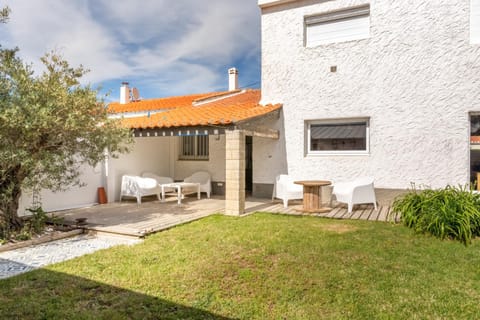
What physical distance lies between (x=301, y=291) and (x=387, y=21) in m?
14.1

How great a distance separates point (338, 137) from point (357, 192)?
139 inches

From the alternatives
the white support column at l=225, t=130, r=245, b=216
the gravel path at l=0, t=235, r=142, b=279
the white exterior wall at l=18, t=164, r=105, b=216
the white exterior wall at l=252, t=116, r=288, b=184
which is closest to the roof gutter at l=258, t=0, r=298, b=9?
the white exterior wall at l=252, t=116, r=288, b=184

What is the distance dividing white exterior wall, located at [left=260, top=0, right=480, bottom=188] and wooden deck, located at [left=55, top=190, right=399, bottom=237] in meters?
2.35

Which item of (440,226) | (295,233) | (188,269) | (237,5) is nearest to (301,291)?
(188,269)

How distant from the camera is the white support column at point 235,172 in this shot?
13.8m

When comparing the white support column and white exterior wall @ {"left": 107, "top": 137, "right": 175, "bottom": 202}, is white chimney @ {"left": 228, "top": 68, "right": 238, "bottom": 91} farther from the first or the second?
the white support column

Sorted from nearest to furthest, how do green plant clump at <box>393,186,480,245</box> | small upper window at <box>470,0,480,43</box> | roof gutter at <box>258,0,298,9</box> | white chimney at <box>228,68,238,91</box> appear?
green plant clump at <box>393,186,480,245</box>, small upper window at <box>470,0,480,43</box>, roof gutter at <box>258,0,298,9</box>, white chimney at <box>228,68,238,91</box>

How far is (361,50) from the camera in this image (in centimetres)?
1588

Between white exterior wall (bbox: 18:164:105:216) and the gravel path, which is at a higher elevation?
white exterior wall (bbox: 18:164:105:216)

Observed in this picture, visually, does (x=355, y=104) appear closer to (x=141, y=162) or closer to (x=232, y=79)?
(x=141, y=162)

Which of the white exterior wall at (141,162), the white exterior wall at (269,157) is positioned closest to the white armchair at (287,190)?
the white exterior wall at (269,157)

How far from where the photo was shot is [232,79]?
32.0 m

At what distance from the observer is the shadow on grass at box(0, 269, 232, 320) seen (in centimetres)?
554

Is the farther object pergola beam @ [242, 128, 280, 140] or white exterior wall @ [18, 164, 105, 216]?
pergola beam @ [242, 128, 280, 140]
